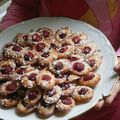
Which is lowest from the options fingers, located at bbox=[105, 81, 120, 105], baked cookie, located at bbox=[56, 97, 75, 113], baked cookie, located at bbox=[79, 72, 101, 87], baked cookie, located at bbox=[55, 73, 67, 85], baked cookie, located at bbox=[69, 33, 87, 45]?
fingers, located at bbox=[105, 81, 120, 105]

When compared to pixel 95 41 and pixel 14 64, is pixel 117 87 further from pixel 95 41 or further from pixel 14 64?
pixel 14 64

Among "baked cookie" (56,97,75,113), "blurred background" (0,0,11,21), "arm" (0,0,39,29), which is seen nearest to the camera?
"baked cookie" (56,97,75,113)

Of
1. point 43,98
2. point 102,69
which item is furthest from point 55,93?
point 102,69

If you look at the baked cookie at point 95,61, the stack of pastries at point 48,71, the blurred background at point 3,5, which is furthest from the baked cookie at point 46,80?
the blurred background at point 3,5

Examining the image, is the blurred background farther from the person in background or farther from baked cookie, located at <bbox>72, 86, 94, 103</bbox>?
baked cookie, located at <bbox>72, 86, 94, 103</bbox>

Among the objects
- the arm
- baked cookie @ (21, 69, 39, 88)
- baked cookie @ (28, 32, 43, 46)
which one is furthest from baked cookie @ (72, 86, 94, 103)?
the arm

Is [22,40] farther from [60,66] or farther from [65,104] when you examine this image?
[65,104]

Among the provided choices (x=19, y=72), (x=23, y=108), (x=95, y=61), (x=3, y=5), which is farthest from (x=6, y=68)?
(x=3, y=5)
